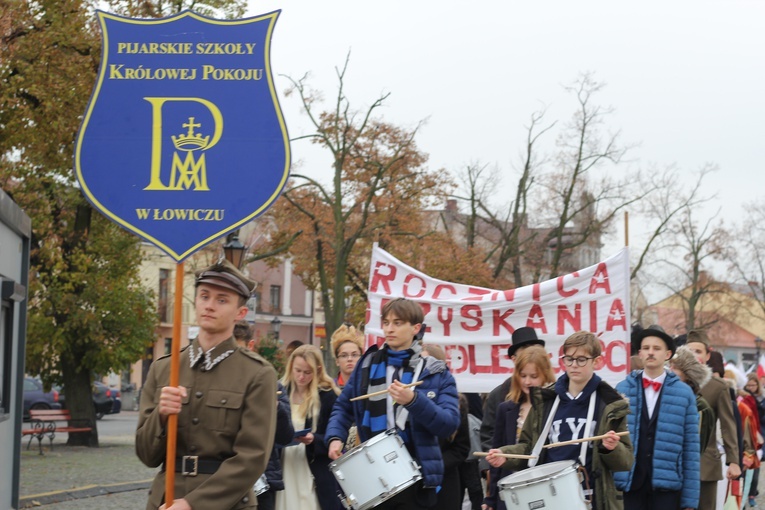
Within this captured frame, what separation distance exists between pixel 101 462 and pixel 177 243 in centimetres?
1712

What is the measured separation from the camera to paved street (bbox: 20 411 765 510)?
15.3 meters

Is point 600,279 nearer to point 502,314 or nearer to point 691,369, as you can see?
point 502,314

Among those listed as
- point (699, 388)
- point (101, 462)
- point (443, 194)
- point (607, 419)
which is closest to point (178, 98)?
point (607, 419)

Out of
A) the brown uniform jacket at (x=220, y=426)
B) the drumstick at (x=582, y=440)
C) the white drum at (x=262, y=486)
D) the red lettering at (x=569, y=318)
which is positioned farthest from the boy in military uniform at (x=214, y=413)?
the red lettering at (x=569, y=318)

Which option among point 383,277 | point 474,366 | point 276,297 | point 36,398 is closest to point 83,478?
point 383,277

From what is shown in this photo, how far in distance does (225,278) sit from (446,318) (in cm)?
683

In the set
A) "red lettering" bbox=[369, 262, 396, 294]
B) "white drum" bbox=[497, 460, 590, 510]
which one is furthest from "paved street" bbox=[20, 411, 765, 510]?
"white drum" bbox=[497, 460, 590, 510]

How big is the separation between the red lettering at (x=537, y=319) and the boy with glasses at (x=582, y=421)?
4252 millimetres

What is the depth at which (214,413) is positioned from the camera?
16.6ft

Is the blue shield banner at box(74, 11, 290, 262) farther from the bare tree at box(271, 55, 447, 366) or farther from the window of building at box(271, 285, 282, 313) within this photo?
the window of building at box(271, 285, 282, 313)

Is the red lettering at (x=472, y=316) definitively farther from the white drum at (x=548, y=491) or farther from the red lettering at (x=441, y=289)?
the white drum at (x=548, y=491)

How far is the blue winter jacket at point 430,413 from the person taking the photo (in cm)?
661

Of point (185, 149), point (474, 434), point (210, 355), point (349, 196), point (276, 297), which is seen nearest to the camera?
point (210, 355)

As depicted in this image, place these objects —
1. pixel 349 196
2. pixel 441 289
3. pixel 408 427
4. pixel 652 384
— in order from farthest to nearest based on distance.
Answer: pixel 349 196
pixel 441 289
pixel 652 384
pixel 408 427
